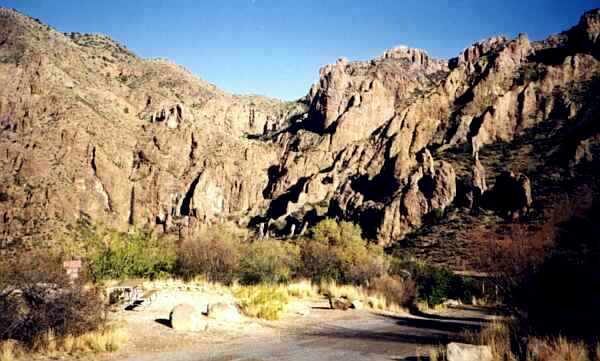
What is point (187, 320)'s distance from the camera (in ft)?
40.0

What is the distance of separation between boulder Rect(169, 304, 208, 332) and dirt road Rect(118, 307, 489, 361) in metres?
0.81

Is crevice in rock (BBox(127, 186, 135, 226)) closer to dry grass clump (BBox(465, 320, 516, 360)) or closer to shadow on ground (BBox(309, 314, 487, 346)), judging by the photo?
shadow on ground (BBox(309, 314, 487, 346))

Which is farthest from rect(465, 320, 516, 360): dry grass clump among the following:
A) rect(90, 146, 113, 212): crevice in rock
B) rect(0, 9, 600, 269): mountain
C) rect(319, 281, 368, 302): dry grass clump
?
rect(90, 146, 113, 212): crevice in rock

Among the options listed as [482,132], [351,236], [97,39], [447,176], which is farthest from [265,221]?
[97,39]

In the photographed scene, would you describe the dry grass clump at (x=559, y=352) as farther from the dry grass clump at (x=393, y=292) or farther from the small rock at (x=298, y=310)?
the dry grass clump at (x=393, y=292)

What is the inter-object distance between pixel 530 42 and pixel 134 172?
11312 centimetres

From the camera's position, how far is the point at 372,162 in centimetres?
10544

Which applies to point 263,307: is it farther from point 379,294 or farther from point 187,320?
point 379,294

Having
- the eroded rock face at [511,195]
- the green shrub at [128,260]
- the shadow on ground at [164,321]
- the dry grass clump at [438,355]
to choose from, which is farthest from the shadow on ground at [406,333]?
the eroded rock face at [511,195]

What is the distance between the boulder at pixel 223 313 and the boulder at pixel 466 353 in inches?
290

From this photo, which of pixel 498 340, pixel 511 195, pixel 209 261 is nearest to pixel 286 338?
pixel 498 340

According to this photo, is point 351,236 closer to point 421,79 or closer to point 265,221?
point 265,221

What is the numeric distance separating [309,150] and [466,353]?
116431 mm

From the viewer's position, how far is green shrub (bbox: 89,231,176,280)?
889 inches
